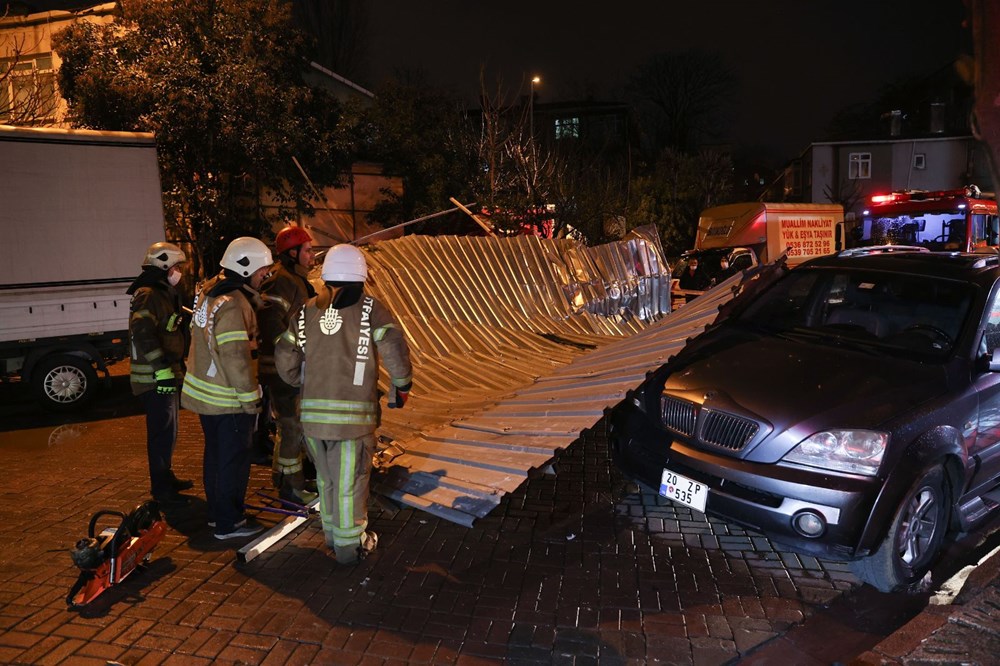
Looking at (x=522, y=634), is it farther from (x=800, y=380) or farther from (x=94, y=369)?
(x=94, y=369)

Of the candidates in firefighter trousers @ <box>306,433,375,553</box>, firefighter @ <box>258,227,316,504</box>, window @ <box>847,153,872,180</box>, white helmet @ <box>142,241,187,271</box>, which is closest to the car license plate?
firefighter trousers @ <box>306,433,375,553</box>

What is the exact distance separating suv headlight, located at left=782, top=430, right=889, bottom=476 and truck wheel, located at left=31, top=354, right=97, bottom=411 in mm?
7994

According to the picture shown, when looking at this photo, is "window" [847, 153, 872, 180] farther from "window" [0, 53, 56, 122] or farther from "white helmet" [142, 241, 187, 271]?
"white helmet" [142, 241, 187, 271]

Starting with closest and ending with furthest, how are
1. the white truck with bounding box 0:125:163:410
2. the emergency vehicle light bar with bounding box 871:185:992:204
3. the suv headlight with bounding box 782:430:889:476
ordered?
the suv headlight with bounding box 782:430:889:476 → the white truck with bounding box 0:125:163:410 → the emergency vehicle light bar with bounding box 871:185:992:204

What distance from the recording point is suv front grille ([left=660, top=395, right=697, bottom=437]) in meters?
4.43

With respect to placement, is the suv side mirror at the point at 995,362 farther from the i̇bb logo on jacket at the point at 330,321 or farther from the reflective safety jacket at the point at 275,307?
the reflective safety jacket at the point at 275,307

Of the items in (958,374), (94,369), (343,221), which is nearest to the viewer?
(958,374)

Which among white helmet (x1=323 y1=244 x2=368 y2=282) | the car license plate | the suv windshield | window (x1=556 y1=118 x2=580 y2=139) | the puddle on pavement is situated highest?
window (x1=556 y1=118 x2=580 y2=139)

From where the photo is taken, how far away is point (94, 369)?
849cm

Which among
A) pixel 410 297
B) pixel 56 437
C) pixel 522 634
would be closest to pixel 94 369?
pixel 56 437

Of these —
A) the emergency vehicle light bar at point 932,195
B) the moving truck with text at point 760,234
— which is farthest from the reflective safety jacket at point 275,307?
the emergency vehicle light bar at point 932,195

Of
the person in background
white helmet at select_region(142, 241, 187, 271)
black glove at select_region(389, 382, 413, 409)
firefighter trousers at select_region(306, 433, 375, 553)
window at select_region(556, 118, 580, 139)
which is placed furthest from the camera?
window at select_region(556, 118, 580, 139)

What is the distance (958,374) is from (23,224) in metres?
9.40

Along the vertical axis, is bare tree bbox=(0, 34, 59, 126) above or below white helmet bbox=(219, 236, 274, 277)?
above
